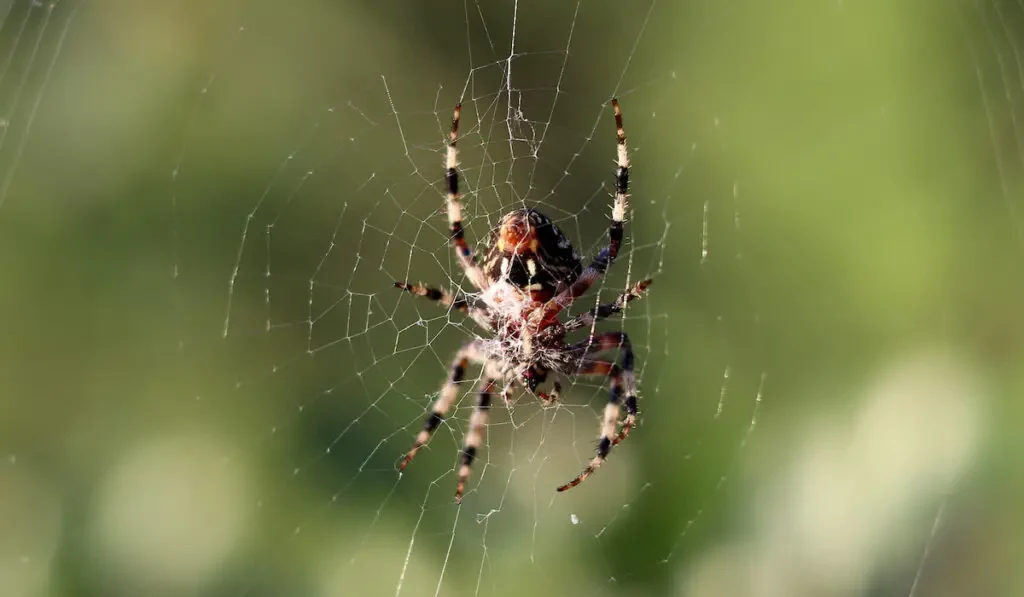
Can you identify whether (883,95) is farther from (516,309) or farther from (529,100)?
(516,309)

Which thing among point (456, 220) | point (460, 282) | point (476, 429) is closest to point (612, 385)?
point (476, 429)

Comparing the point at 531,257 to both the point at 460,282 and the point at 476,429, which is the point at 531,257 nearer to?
the point at 460,282

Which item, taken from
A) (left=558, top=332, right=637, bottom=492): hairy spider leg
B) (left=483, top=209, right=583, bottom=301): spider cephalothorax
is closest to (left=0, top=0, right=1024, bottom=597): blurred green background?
(left=558, top=332, right=637, bottom=492): hairy spider leg

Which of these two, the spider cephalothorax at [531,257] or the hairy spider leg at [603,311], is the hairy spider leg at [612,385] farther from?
the spider cephalothorax at [531,257]

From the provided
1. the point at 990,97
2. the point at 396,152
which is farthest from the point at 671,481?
the point at 990,97

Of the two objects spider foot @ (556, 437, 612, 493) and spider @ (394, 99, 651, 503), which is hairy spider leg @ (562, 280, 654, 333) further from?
spider foot @ (556, 437, 612, 493)
